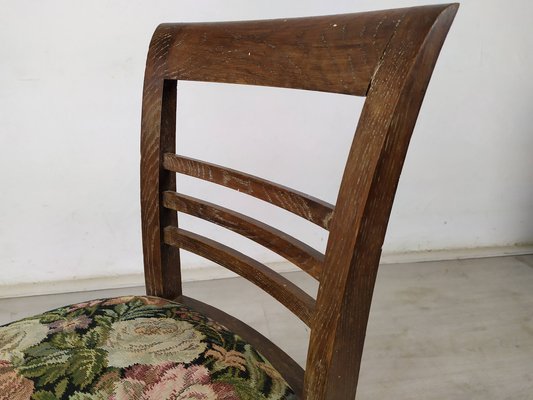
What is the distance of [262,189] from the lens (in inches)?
24.4

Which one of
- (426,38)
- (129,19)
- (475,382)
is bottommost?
(475,382)

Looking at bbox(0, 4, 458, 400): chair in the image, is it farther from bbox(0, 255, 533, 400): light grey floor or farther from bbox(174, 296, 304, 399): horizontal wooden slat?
bbox(0, 255, 533, 400): light grey floor

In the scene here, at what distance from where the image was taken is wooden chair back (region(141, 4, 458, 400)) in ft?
1.41

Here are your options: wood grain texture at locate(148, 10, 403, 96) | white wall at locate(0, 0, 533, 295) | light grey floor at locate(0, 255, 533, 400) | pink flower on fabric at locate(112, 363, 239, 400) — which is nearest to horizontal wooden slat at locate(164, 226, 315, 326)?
pink flower on fabric at locate(112, 363, 239, 400)

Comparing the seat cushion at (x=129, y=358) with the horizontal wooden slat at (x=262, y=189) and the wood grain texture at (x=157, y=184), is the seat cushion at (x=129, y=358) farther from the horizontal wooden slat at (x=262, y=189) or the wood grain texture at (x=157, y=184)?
the horizontal wooden slat at (x=262, y=189)

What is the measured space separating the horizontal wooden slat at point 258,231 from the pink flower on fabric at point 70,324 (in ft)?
0.62

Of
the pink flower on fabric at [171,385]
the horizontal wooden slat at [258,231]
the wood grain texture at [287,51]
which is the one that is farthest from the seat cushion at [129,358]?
the wood grain texture at [287,51]

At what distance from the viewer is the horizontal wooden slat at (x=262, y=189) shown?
0.54m

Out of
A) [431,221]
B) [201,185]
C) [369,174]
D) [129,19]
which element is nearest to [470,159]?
[431,221]

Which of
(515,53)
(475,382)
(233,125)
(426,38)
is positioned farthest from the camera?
(515,53)

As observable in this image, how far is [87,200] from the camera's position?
161cm

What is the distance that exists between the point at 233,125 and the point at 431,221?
819mm

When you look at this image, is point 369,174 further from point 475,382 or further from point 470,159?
point 470,159

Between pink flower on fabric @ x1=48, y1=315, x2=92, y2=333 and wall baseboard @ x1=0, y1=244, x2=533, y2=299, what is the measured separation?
103 centimetres
